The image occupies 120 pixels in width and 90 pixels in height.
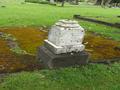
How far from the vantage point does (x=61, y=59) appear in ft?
30.4

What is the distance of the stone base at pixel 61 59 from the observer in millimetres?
9180

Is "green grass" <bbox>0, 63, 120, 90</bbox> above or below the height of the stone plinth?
below

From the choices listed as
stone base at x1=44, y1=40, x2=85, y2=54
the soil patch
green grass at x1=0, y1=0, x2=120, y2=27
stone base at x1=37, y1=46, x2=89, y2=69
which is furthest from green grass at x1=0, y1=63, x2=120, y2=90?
green grass at x1=0, y1=0, x2=120, y2=27

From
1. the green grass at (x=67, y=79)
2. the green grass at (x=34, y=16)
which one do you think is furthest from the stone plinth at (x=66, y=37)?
the green grass at (x=34, y=16)

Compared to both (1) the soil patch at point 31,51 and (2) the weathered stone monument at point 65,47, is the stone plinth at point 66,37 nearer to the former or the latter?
(2) the weathered stone monument at point 65,47

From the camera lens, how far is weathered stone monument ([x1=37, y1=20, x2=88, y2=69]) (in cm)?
930

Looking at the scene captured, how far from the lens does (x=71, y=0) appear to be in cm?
8194

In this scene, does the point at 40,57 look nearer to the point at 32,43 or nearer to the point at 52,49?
the point at 52,49

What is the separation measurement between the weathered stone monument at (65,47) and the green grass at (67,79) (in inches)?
15.2

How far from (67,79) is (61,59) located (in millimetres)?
1166

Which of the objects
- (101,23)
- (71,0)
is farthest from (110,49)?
(71,0)

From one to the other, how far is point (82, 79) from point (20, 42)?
5416 mm

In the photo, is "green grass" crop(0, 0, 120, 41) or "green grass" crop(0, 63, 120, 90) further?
"green grass" crop(0, 0, 120, 41)

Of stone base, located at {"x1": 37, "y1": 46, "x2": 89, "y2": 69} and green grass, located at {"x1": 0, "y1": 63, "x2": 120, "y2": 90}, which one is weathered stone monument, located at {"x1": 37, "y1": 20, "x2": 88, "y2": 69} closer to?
stone base, located at {"x1": 37, "y1": 46, "x2": 89, "y2": 69}
